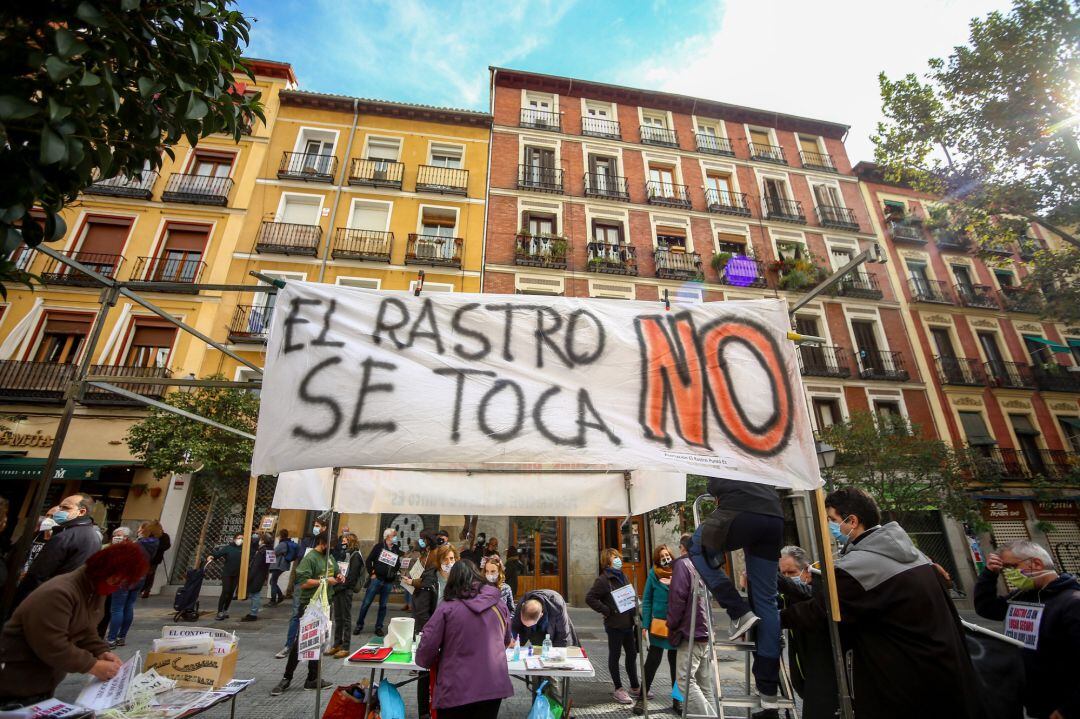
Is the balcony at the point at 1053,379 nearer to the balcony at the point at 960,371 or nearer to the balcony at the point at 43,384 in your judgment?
the balcony at the point at 960,371

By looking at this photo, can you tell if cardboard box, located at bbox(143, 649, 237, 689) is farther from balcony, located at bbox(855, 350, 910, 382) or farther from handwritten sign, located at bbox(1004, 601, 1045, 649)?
balcony, located at bbox(855, 350, 910, 382)

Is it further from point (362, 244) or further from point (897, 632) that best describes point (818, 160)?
point (897, 632)

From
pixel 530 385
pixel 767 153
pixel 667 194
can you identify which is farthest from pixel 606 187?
pixel 530 385

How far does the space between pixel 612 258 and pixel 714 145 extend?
9.39 meters

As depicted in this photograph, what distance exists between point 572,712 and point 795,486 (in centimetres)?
476

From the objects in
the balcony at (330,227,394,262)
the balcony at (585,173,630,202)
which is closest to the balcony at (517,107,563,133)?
the balcony at (585,173,630,202)

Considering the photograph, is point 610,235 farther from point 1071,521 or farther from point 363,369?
point 1071,521

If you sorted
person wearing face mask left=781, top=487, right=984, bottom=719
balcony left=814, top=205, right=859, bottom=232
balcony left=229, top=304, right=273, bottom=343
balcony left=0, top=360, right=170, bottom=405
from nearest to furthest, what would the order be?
person wearing face mask left=781, top=487, right=984, bottom=719 < balcony left=0, top=360, right=170, bottom=405 < balcony left=229, top=304, right=273, bottom=343 < balcony left=814, top=205, right=859, bottom=232

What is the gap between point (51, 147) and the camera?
1.90 m

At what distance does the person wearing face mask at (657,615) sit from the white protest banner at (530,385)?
13.3 feet

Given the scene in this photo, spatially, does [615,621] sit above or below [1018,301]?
below

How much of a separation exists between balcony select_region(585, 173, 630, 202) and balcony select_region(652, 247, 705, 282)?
3158 mm

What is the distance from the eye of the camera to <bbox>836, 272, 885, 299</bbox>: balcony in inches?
816

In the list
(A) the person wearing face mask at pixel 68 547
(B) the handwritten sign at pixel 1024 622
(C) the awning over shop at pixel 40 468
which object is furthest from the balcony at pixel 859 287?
(C) the awning over shop at pixel 40 468
